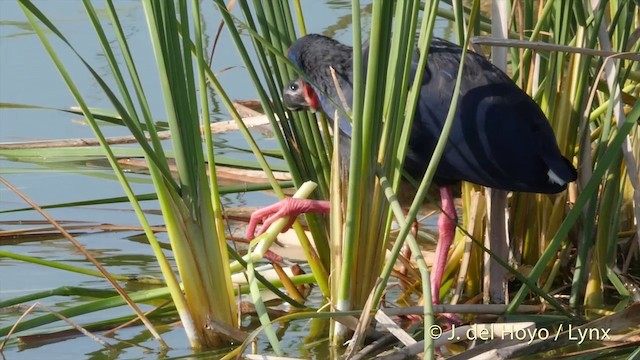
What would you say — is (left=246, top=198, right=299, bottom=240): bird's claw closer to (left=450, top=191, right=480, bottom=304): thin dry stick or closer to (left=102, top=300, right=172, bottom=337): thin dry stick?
(left=102, top=300, right=172, bottom=337): thin dry stick

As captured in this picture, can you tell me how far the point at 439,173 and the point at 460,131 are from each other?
12 centimetres

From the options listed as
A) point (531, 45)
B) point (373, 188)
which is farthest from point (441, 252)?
point (531, 45)

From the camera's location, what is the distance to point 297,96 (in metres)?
2.53

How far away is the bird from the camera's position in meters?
2.48

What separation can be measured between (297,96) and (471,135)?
0.43 meters

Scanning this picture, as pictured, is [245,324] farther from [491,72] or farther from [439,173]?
[491,72]

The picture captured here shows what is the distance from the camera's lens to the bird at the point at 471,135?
2482mm

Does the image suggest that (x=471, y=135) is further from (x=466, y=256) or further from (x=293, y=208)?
(x=293, y=208)

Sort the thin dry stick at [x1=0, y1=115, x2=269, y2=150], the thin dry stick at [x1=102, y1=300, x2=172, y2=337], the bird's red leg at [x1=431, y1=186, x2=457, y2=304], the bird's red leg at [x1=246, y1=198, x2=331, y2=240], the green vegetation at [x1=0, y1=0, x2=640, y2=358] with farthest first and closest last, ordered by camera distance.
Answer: the thin dry stick at [x1=0, y1=115, x2=269, y2=150] → the bird's red leg at [x1=431, y1=186, x2=457, y2=304] → the bird's red leg at [x1=246, y1=198, x2=331, y2=240] → the thin dry stick at [x1=102, y1=300, x2=172, y2=337] → the green vegetation at [x1=0, y1=0, x2=640, y2=358]

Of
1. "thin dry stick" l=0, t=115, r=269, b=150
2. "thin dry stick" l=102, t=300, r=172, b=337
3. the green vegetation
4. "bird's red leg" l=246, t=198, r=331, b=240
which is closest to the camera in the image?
the green vegetation

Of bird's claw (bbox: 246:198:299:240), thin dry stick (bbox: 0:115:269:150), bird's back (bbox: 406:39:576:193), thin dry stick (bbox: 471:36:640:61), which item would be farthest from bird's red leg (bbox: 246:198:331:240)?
thin dry stick (bbox: 0:115:269:150)

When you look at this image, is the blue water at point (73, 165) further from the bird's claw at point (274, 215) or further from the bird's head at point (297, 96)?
the bird's head at point (297, 96)

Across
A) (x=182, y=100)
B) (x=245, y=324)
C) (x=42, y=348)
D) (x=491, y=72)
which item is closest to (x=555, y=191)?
(x=491, y=72)

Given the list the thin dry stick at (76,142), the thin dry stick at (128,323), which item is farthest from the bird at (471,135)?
the thin dry stick at (76,142)
